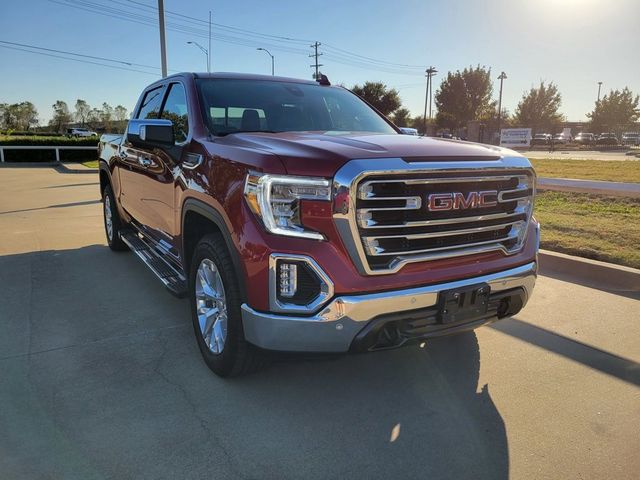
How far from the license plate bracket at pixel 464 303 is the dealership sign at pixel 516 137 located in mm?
29073

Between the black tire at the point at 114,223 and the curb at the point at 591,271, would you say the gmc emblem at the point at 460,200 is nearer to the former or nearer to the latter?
the curb at the point at 591,271

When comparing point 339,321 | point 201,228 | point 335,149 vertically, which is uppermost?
point 335,149

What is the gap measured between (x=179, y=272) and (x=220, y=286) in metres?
1.04

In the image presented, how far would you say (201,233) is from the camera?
3613mm

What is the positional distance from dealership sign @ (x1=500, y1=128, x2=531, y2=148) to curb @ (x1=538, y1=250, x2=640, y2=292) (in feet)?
84.8

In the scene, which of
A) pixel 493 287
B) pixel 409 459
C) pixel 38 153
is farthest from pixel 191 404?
pixel 38 153

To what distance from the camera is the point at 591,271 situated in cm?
540

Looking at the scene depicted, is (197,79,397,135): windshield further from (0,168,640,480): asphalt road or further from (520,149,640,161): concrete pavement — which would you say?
(520,149,640,161): concrete pavement

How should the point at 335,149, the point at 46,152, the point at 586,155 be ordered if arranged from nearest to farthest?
1. the point at 335,149
2. the point at 46,152
3. the point at 586,155

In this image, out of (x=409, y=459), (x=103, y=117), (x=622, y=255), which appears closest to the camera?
(x=409, y=459)

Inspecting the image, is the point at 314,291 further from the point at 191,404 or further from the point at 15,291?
the point at 15,291

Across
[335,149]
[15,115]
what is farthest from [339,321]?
[15,115]

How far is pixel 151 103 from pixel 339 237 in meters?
3.51

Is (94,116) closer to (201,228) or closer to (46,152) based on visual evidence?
(46,152)
